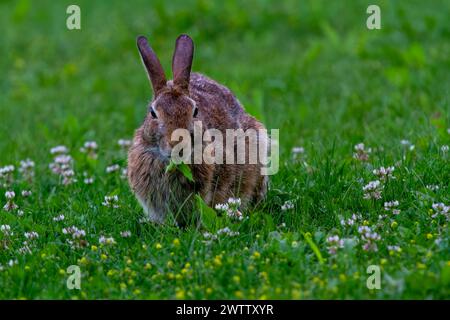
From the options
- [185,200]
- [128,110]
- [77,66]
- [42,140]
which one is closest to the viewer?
[185,200]

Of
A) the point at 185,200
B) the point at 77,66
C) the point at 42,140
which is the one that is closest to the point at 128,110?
the point at 42,140

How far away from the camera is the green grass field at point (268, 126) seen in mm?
5172

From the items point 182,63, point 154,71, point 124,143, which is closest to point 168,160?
point 154,71

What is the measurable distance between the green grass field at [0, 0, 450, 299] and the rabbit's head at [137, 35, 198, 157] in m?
0.62

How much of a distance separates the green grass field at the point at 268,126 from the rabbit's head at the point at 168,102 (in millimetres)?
618

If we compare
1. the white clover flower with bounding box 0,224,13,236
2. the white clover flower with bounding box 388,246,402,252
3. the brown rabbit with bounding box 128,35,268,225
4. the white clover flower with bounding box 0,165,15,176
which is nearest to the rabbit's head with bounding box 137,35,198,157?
the brown rabbit with bounding box 128,35,268,225

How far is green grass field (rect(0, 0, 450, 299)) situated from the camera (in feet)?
17.0

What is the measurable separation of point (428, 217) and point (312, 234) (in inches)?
29.8

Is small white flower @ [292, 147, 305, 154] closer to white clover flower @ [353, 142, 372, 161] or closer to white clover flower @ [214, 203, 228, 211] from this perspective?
white clover flower @ [353, 142, 372, 161]

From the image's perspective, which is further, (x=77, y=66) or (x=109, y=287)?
(x=77, y=66)

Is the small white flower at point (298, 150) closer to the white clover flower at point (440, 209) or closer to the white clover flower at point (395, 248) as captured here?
the white clover flower at point (440, 209)

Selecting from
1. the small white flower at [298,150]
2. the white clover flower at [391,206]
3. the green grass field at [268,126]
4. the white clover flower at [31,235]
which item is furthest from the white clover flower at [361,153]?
the white clover flower at [31,235]

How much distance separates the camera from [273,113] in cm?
980
